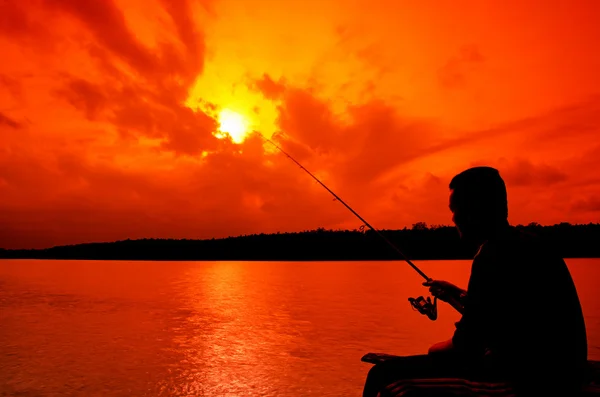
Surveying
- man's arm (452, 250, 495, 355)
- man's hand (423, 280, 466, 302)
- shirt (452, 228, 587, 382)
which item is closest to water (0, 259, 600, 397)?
man's hand (423, 280, 466, 302)

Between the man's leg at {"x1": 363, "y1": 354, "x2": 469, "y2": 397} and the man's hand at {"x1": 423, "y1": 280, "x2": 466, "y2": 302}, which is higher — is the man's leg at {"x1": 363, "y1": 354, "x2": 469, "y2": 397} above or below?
below

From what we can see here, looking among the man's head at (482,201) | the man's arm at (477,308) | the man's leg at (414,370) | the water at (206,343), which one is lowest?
the water at (206,343)

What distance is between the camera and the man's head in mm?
2414

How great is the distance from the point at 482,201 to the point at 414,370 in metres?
0.89

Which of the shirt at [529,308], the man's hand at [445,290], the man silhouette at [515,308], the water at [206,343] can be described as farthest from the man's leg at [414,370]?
the water at [206,343]

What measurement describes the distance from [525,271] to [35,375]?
23.3 ft

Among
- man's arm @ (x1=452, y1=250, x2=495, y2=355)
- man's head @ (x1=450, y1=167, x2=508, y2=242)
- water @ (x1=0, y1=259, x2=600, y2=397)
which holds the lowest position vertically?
water @ (x1=0, y1=259, x2=600, y2=397)

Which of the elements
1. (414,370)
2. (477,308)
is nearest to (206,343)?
(414,370)

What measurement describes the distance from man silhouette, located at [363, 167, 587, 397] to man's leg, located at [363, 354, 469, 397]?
103 millimetres

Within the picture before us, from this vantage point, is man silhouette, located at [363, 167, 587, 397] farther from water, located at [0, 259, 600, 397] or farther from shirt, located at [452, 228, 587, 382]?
water, located at [0, 259, 600, 397]

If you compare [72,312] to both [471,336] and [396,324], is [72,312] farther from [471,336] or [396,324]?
[471,336]

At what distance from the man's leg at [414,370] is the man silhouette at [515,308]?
103 millimetres

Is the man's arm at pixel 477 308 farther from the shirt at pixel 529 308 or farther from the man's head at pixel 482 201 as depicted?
the man's head at pixel 482 201

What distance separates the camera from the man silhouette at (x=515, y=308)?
2.20 metres
